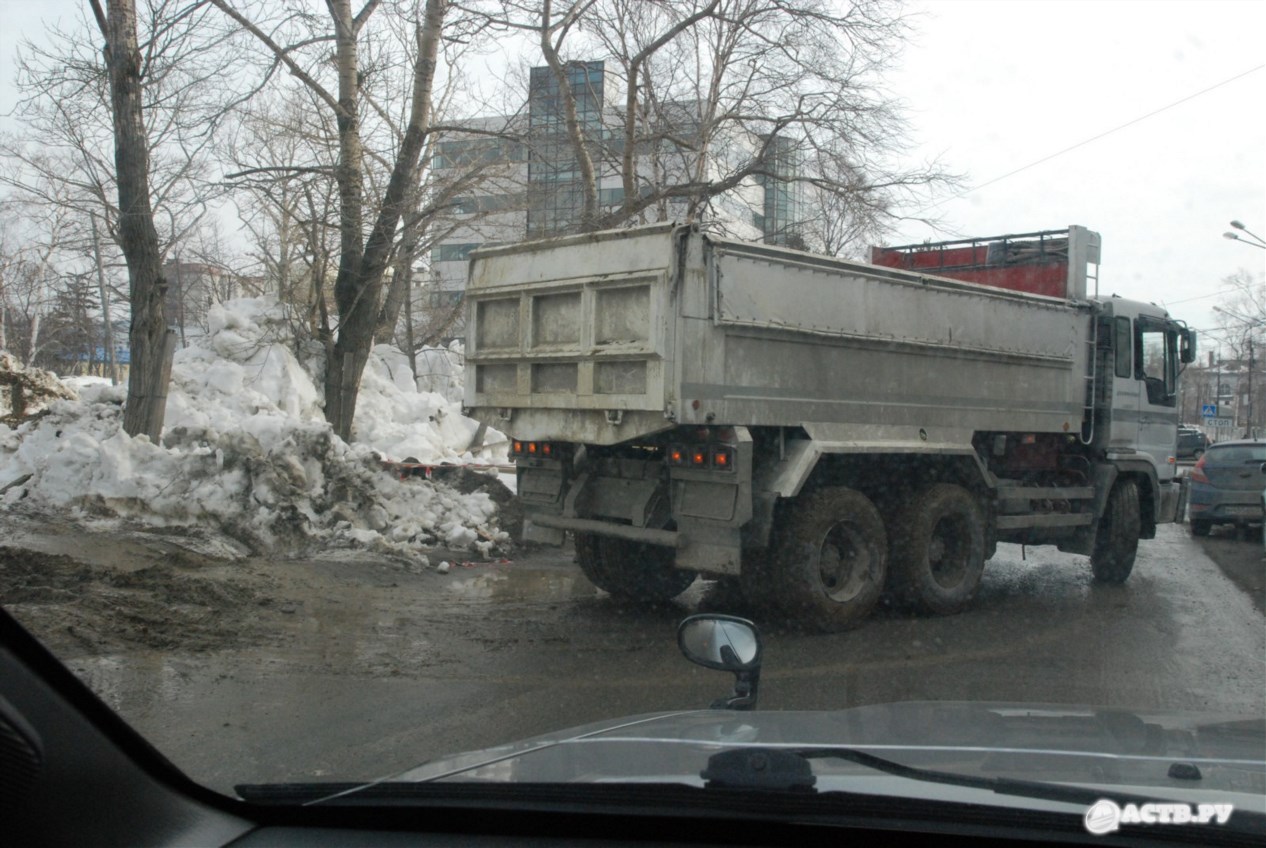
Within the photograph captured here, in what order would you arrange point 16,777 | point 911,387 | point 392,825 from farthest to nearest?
point 911,387 < point 392,825 < point 16,777

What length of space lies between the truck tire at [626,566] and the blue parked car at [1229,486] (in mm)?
→ 11209

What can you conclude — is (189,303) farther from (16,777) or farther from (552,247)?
(16,777)

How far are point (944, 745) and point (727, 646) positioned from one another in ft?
2.13

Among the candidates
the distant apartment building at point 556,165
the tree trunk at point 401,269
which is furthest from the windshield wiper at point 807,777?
the tree trunk at point 401,269

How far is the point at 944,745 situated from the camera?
9.71 feet

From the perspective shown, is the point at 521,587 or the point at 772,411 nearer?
the point at 772,411

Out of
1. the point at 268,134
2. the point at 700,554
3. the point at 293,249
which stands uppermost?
the point at 268,134

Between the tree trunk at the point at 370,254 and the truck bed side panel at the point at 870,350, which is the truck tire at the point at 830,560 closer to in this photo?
the truck bed side panel at the point at 870,350

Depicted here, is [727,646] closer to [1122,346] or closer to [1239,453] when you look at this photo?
[1122,346]

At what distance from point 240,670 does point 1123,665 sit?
227 inches

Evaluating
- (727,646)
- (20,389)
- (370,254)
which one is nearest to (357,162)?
(370,254)

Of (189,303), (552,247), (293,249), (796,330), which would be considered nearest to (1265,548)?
(796,330)

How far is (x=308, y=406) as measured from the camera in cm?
1753

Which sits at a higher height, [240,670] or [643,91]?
[643,91]
